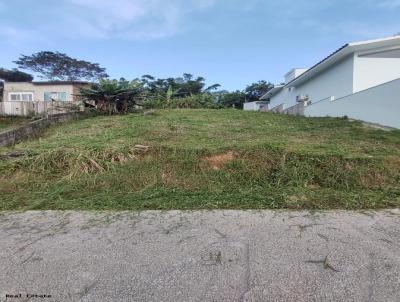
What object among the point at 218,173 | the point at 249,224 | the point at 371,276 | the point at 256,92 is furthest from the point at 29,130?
the point at 256,92

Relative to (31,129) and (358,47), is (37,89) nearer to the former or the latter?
(31,129)

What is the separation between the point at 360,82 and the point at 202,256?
12.8 meters

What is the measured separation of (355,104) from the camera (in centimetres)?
1170

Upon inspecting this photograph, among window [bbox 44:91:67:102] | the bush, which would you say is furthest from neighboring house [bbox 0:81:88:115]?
the bush

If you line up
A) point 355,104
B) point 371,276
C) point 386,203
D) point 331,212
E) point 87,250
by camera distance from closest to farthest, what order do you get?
point 371,276
point 87,250
point 331,212
point 386,203
point 355,104

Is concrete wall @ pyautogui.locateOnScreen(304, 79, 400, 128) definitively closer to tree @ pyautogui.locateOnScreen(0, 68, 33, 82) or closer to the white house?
the white house

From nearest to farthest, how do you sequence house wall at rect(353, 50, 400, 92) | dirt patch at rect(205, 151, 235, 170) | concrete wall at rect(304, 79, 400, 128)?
dirt patch at rect(205, 151, 235, 170) < concrete wall at rect(304, 79, 400, 128) < house wall at rect(353, 50, 400, 92)

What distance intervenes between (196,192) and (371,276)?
9.11ft

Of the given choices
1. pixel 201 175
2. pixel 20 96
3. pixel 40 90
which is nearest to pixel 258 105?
pixel 40 90

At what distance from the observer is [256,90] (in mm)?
43906

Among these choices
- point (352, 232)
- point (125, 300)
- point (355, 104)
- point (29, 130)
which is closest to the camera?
point (125, 300)

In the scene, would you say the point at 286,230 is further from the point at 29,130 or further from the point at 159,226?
the point at 29,130

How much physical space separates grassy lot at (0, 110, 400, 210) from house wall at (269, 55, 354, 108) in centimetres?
796

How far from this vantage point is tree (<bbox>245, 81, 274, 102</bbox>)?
142ft
